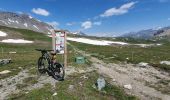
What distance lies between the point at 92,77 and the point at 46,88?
4802 millimetres

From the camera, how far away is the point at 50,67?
21281 millimetres

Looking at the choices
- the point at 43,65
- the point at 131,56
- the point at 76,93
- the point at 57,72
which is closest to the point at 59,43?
the point at 43,65

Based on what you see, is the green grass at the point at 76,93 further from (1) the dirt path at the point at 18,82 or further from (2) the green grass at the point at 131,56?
(2) the green grass at the point at 131,56

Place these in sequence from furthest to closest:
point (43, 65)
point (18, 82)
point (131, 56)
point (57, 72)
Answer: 1. point (131, 56)
2. point (43, 65)
3. point (18, 82)
4. point (57, 72)

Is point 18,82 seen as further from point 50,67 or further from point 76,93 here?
point 76,93

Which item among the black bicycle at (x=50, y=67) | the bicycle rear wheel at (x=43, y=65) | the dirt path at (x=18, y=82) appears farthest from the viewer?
the bicycle rear wheel at (x=43, y=65)

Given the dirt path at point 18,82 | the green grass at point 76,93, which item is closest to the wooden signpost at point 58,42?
the dirt path at point 18,82

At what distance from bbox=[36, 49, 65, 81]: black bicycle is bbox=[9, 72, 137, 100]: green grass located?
3.63 ft

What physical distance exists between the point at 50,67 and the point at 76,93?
15.9 feet

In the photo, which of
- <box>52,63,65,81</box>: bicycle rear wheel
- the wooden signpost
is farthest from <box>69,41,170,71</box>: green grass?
<box>52,63,65,81</box>: bicycle rear wheel

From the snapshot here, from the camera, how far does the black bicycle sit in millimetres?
20402

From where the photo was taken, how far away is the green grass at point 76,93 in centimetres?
1667

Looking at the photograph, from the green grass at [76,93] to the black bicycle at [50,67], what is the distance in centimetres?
111

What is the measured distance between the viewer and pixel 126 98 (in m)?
17.5
